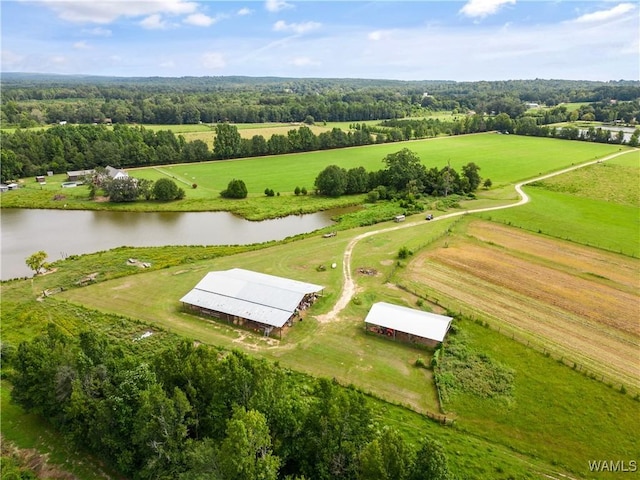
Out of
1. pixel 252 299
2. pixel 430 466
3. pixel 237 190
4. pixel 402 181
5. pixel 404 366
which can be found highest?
pixel 402 181

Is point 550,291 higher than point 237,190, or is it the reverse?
point 237,190

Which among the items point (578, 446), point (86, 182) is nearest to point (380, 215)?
point (578, 446)

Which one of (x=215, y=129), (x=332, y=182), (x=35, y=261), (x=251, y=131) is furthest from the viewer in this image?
(x=251, y=131)

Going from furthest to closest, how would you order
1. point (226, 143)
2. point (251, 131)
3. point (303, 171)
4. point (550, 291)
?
point (251, 131), point (226, 143), point (303, 171), point (550, 291)

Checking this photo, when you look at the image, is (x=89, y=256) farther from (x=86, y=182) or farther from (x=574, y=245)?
(x=574, y=245)

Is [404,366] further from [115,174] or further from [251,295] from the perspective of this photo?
[115,174]

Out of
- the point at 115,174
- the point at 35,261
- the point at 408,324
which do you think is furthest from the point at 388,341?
the point at 115,174

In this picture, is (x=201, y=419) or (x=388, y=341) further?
(x=388, y=341)

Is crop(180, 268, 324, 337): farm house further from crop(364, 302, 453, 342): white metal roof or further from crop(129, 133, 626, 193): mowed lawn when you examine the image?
crop(129, 133, 626, 193): mowed lawn
